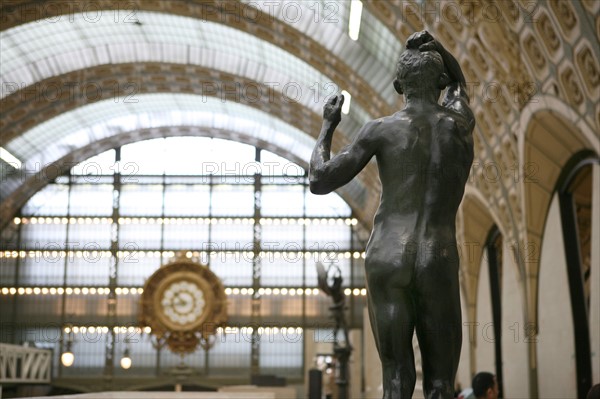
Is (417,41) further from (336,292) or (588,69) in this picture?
(336,292)

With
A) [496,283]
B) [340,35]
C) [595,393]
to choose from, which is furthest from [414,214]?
[340,35]

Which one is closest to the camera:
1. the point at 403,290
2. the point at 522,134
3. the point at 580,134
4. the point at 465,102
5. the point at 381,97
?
the point at 403,290

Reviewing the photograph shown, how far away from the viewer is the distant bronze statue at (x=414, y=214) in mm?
5852

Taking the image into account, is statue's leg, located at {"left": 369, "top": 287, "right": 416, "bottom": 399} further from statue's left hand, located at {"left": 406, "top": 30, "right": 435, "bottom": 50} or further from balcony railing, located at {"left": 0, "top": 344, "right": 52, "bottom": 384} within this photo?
balcony railing, located at {"left": 0, "top": 344, "right": 52, "bottom": 384}

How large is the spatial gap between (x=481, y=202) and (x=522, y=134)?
6.93 m

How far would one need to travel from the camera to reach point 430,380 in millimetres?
5910

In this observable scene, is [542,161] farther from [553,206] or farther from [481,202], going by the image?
[481,202]

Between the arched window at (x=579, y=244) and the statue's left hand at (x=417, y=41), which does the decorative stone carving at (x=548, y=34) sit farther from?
the statue's left hand at (x=417, y=41)

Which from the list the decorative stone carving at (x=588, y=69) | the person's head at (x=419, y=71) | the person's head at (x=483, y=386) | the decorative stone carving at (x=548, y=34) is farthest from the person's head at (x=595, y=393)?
the decorative stone carving at (x=548, y=34)

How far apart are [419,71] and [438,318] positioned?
1706 millimetres

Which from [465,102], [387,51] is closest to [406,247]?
[465,102]

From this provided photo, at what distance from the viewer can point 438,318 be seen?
5875 millimetres

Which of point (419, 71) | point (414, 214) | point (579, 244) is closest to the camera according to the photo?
point (414, 214)

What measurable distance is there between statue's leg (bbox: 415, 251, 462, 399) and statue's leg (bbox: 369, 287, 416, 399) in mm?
98
